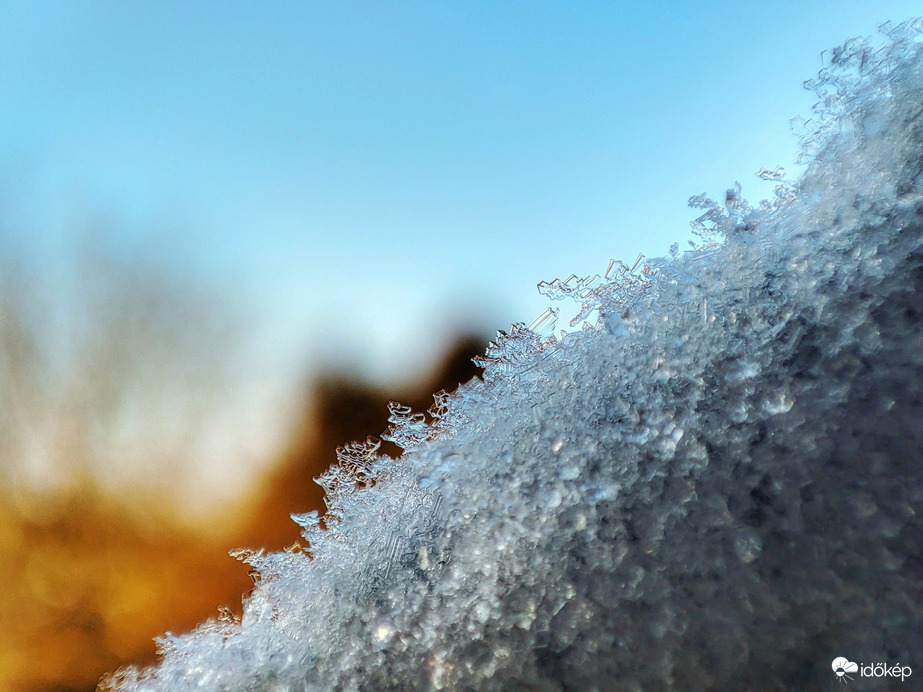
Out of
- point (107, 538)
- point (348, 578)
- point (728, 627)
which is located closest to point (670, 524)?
point (728, 627)

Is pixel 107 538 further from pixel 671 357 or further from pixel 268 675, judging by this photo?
pixel 671 357

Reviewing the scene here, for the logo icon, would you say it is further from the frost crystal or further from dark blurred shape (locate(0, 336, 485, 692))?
dark blurred shape (locate(0, 336, 485, 692))

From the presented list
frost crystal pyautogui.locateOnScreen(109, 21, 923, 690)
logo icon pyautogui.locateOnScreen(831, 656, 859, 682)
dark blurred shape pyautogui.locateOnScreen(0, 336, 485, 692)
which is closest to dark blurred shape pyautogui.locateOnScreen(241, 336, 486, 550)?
dark blurred shape pyautogui.locateOnScreen(0, 336, 485, 692)

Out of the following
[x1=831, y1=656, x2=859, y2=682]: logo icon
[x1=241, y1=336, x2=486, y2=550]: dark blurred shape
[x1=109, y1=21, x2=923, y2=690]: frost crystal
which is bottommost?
[x1=831, y1=656, x2=859, y2=682]: logo icon

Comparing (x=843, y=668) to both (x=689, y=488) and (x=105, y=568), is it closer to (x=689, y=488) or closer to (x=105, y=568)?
(x=689, y=488)

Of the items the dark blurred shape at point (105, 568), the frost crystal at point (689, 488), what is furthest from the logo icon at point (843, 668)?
the dark blurred shape at point (105, 568)

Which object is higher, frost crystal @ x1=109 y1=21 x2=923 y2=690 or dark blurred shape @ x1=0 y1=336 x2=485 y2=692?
dark blurred shape @ x1=0 y1=336 x2=485 y2=692

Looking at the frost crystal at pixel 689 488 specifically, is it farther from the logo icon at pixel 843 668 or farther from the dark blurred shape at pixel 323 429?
the dark blurred shape at pixel 323 429
